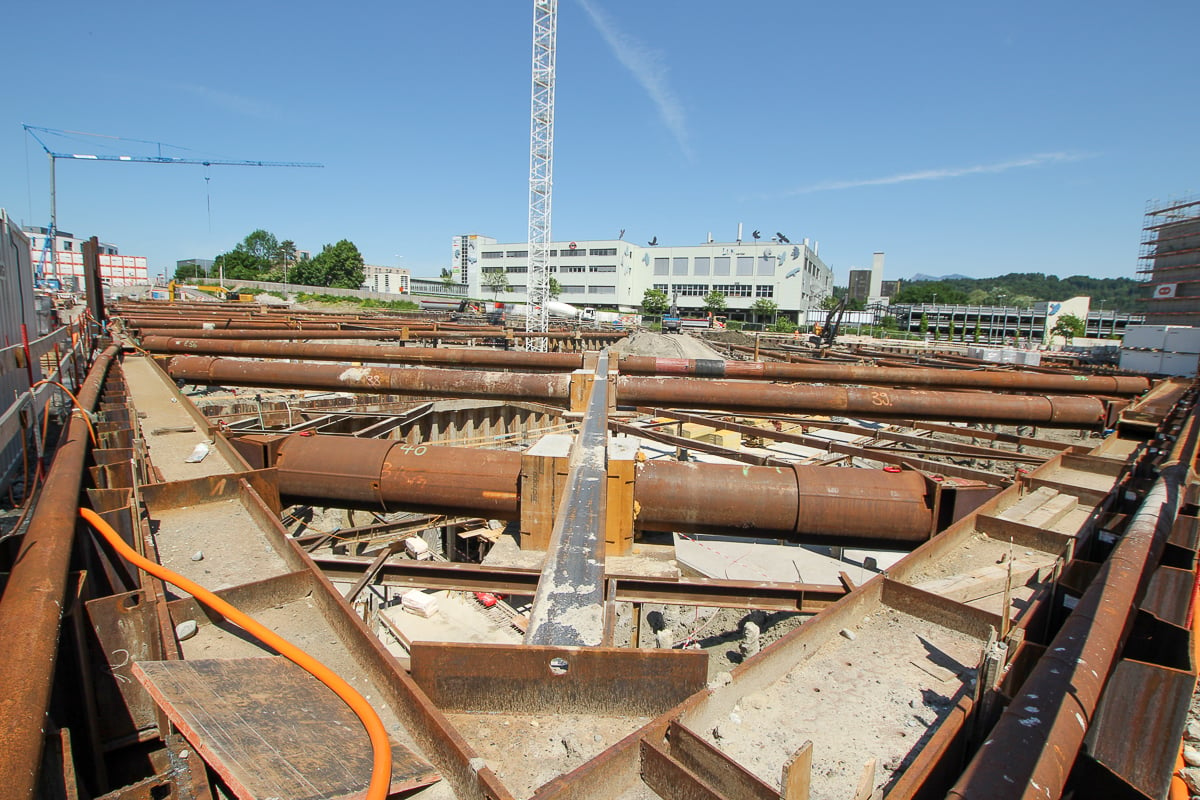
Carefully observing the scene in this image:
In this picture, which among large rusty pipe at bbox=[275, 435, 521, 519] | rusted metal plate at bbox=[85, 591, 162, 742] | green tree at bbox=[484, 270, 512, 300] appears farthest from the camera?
green tree at bbox=[484, 270, 512, 300]

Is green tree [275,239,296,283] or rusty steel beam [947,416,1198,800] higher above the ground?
green tree [275,239,296,283]

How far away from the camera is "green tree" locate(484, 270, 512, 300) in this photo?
95.8 m

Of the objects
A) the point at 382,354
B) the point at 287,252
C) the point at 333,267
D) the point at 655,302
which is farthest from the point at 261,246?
the point at 382,354

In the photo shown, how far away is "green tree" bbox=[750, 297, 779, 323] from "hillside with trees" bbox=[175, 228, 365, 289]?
62565 mm

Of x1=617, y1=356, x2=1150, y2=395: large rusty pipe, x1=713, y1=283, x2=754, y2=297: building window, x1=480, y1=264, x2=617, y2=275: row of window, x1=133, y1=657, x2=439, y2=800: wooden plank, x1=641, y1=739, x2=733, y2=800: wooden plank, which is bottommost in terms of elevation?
x1=641, y1=739, x2=733, y2=800: wooden plank

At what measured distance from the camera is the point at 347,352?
8.46 m

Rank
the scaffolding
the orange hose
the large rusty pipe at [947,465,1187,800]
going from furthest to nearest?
the scaffolding
the orange hose
the large rusty pipe at [947,465,1187,800]

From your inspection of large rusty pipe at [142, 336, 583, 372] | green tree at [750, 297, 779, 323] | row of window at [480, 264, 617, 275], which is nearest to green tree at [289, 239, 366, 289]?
row of window at [480, 264, 617, 275]

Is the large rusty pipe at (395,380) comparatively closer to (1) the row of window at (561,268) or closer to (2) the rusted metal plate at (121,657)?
(2) the rusted metal plate at (121,657)

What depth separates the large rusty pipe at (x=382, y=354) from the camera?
807cm

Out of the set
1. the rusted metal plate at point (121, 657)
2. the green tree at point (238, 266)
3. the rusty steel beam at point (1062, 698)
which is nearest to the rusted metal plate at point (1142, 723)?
the rusty steel beam at point (1062, 698)

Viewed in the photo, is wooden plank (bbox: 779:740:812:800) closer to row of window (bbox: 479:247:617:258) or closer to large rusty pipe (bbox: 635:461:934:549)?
large rusty pipe (bbox: 635:461:934:549)

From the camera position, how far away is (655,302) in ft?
270

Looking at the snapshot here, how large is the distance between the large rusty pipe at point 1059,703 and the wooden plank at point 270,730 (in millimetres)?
1549
